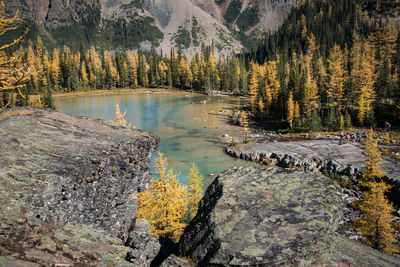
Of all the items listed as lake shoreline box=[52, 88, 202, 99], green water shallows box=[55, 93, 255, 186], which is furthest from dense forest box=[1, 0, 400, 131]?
green water shallows box=[55, 93, 255, 186]

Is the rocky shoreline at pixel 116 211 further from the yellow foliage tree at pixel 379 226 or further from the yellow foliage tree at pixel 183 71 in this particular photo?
the yellow foliage tree at pixel 183 71

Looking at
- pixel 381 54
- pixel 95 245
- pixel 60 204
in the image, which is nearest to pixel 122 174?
pixel 60 204

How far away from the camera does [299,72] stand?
A: 104m

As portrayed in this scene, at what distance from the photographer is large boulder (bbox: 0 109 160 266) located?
17.7ft

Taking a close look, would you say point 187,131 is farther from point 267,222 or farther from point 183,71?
point 183,71

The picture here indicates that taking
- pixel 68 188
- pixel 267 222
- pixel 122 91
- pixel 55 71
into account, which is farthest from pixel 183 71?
pixel 267 222

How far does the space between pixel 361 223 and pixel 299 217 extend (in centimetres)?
2247

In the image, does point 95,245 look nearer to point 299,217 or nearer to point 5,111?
point 299,217

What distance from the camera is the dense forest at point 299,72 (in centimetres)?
6259

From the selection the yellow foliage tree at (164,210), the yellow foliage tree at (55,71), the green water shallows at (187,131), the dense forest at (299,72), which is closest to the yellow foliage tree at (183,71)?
the dense forest at (299,72)

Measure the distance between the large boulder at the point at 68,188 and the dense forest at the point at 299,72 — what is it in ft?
175

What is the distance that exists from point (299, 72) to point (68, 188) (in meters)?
110

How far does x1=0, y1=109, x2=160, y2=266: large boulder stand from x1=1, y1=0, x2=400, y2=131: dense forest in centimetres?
5347

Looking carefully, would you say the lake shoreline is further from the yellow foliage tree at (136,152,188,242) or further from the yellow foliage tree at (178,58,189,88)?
the yellow foliage tree at (136,152,188,242)
